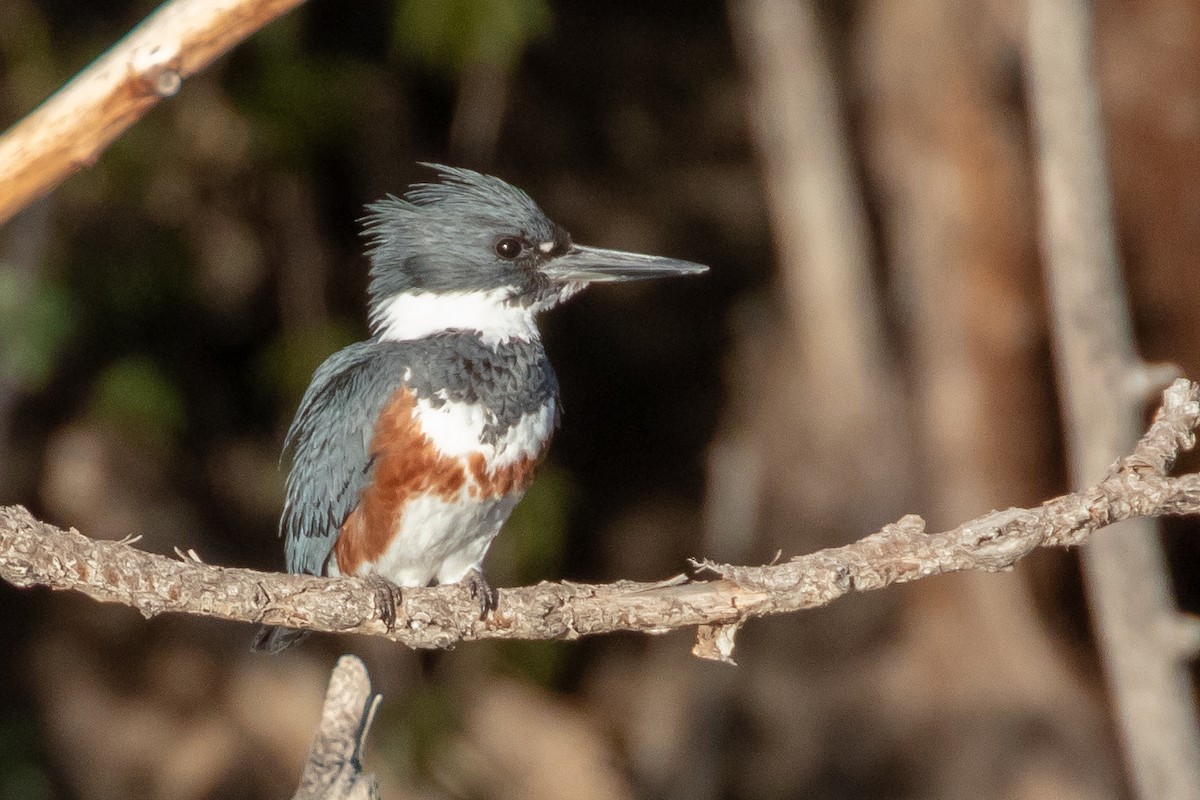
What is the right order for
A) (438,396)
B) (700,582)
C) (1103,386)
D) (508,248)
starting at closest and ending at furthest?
(700,582), (438,396), (508,248), (1103,386)

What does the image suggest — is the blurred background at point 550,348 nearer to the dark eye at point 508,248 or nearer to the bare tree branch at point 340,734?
the dark eye at point 508,248

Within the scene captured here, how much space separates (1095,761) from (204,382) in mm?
2882

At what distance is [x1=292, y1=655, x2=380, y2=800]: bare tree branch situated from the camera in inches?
77.3

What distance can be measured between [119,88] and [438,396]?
2.94ft

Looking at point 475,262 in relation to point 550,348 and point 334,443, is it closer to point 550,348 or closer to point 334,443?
point 334,443

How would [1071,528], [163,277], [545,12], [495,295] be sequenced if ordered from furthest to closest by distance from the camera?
[163,277], [545,12], [495,295], [1071,528]

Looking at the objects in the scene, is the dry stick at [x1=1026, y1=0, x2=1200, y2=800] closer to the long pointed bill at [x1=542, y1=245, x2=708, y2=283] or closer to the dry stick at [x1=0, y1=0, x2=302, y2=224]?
the long pointed bill at [x1=542, y1=245, x2=708, y2=283]

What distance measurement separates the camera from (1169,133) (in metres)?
4.14

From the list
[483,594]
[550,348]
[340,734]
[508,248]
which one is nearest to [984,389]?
[550,348]

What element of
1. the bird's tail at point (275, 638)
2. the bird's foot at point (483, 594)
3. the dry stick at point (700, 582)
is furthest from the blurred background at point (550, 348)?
the dry stick at point (700, 582)

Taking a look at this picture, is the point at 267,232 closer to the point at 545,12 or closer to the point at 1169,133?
the point at 545,12

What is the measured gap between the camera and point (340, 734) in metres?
2.01

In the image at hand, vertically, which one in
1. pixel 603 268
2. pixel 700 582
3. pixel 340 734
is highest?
pixel 603 268

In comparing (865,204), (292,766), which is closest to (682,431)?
(865,204)
